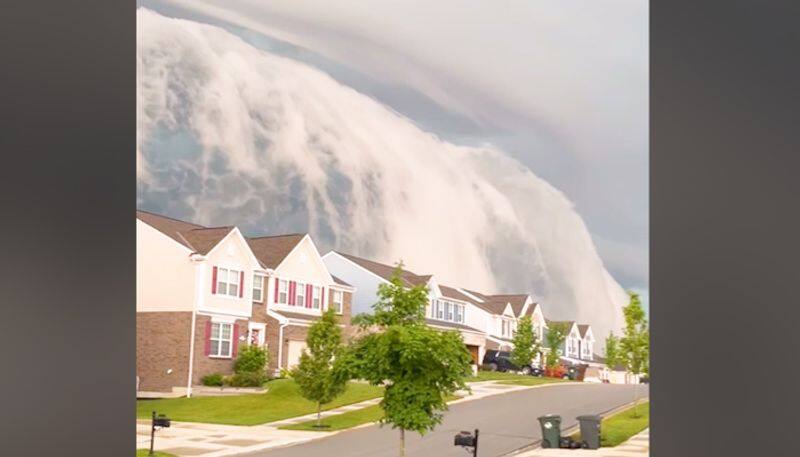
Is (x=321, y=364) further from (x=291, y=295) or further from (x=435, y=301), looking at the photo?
(x=435, y=301)

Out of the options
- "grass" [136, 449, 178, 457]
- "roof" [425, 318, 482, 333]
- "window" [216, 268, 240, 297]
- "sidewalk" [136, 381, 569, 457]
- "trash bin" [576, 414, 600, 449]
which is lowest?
"grass" [136, 449, 178, 457]

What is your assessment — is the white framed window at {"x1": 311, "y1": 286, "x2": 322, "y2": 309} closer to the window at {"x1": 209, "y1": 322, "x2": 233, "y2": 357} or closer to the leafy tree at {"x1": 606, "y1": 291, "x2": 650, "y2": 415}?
the window at {"x1": 209, "y1": 322, "x2": 233, "y2": 357}

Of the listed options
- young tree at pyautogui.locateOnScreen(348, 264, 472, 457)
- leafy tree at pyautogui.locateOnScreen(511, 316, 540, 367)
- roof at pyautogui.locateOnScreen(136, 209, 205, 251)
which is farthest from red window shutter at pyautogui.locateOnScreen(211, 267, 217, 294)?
leafy tree at pyautogui.locateOnScreen(511, 316, 540, 367)

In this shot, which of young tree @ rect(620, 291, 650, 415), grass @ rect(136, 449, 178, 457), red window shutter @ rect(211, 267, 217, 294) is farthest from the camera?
red window shutter @ rect(211, 267, 217, 294)

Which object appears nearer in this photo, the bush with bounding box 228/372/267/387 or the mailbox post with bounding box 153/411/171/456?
the mailbox post with bounding box 153/411/171/456

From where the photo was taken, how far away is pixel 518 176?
18.9 feet

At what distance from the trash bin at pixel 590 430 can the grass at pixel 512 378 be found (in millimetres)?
293

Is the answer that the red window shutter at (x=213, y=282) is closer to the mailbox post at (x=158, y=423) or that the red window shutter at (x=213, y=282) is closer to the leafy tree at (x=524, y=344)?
the mailbox post at (x=158, y=423)

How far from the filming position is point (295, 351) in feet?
19.1

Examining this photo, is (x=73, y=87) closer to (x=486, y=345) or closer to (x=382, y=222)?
(x=382, y=222)

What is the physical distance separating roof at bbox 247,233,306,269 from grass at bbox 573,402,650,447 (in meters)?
2.32

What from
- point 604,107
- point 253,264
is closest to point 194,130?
point 253,264

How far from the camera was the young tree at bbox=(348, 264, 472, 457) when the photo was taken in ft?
18.3

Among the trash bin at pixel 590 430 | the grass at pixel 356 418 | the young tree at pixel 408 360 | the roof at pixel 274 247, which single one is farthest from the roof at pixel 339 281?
the trash bin at pixel 590 430
